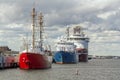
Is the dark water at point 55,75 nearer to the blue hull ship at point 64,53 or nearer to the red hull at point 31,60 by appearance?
the red hull at point 31,60

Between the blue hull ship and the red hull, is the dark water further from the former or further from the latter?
the blue hull ship

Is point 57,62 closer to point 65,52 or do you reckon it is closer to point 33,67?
point 65,52

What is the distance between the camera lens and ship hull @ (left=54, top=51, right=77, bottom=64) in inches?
6758

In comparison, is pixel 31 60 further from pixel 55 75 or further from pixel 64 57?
pixel 64 57

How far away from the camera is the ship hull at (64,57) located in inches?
6758

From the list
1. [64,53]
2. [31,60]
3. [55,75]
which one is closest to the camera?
[55,75]

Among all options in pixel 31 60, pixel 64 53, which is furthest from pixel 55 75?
pixel 64 53

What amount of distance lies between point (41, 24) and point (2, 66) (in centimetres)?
2302

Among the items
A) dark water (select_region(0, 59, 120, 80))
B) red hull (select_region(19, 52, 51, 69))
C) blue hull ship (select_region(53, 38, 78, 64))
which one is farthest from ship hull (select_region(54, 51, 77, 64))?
dark water (select_region(0, 59, 120, 80))

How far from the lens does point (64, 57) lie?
564ft

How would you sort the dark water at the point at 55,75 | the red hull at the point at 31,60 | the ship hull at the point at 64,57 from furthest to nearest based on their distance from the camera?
the ship hull at the point at 64,57
the red hull at the point at 31,60
the dark water at the point at 55,75

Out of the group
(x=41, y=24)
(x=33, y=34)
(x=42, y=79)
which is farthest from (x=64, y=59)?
(x=42, y=79)

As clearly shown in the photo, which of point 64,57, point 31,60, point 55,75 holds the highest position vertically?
point 64,57

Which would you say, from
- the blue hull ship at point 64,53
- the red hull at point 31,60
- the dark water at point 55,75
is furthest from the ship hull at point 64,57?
the dark water at point 55,75
